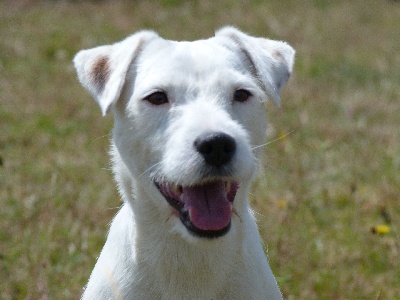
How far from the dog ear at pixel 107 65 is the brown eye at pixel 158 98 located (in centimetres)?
23

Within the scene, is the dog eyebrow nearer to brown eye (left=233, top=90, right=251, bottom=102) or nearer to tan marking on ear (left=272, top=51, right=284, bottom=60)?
tan marking on ear (left=272, top=51, right=284, bottom=60)

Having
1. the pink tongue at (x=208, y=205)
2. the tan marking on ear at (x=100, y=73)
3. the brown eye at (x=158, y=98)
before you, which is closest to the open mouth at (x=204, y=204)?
the pink tongue at (x=208, y=205)

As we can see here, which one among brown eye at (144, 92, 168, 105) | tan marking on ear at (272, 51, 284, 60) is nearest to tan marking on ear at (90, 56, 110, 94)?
brown eye at (144, 92, 168, 105)

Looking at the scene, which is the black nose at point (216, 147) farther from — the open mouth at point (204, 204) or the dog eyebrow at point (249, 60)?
the dog eyebrow at point (249, 60)

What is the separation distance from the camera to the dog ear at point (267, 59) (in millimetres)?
4785

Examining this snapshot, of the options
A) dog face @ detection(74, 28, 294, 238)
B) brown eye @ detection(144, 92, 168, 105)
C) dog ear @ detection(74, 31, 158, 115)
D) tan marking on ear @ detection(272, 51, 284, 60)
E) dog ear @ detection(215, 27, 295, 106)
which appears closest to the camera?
dog face @ detection(74, 28, 294, 238)

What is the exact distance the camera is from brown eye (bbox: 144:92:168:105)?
4.47 meters

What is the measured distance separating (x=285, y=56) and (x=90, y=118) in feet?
17.1

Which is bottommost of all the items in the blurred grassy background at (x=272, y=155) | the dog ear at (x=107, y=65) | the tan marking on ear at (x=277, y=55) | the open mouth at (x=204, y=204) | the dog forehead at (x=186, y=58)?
the blurred grassy background at (x=272, y=155)

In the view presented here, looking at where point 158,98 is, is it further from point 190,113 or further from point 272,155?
point 272,155

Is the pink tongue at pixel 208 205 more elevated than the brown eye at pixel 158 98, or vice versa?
the brown eye at pixel 158 98

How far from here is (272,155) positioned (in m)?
8.79

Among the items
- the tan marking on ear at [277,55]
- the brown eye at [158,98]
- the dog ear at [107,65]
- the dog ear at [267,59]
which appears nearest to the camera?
the brown eye at [158,98]

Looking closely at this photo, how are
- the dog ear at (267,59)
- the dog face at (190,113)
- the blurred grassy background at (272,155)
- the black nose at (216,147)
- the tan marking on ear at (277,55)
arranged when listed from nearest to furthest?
the black nose at (216,147) → the dog face at (190,113) → the dog ear at (267,59) → the tan marking on ear at (277,55) → the blurred grassy background at (272,155)
